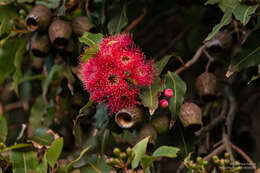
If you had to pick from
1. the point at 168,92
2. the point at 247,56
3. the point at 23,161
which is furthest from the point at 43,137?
the point at 247,56

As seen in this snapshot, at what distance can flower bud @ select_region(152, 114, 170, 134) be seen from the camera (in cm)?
165

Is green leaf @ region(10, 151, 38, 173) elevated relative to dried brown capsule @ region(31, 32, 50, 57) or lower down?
lower down

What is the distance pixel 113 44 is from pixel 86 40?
0.13 metres

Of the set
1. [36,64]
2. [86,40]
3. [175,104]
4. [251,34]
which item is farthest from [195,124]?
[36,64]

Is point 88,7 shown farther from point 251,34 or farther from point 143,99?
point 251,34

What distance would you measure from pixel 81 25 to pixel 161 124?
0.66m

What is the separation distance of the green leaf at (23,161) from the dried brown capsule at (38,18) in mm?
638

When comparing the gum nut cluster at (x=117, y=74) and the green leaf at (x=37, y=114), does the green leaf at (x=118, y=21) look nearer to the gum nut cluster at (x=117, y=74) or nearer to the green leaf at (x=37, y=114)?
the gum nut cluster at (x=117, y=74)

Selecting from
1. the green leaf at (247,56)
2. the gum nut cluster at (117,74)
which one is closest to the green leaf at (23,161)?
the gum nut cluster at (117,74)

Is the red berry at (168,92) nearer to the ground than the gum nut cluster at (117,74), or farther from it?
nearer to the ground

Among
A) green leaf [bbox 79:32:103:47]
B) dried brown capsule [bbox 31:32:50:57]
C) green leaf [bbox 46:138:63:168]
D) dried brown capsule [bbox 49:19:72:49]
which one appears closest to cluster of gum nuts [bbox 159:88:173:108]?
green leaf [bbox 79:32:103:47]

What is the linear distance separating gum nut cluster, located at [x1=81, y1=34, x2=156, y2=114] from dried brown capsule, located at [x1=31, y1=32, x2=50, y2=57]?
416 millimetres

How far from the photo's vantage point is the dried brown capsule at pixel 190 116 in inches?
64.0

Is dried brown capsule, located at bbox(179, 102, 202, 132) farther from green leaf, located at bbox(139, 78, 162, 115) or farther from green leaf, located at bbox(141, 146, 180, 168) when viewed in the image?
green leaf, located at bbox(141, 146, 180, 168)
